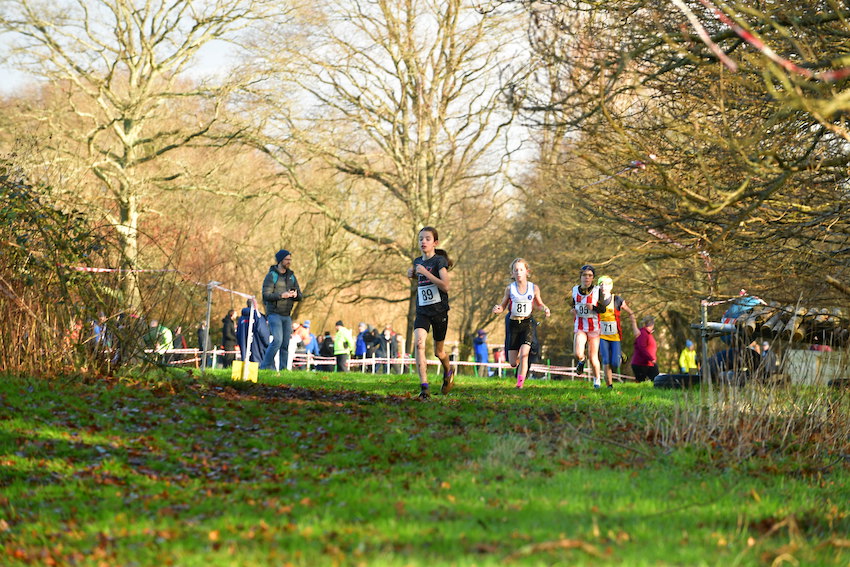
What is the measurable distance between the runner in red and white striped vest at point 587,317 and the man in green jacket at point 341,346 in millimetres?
10958

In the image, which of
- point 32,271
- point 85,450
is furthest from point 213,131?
point 85,450

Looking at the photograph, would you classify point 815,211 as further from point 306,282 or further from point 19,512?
point 306,282

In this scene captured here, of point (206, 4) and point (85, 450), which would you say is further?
point (206, 4)

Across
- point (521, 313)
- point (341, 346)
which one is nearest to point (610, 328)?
point (521, 313)

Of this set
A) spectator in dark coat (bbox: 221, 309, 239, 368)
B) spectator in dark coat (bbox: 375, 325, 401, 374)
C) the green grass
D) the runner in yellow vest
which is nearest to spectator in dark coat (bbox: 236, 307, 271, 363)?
the runner in yellow vest

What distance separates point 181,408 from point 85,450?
1.81 m

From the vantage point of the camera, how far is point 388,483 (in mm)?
6898

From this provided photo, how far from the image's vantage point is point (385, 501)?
6.30 meters

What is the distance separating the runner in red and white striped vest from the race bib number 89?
2.91 meters

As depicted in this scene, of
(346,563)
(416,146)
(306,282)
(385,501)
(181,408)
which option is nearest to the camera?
(346,563)

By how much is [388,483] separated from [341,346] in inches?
731

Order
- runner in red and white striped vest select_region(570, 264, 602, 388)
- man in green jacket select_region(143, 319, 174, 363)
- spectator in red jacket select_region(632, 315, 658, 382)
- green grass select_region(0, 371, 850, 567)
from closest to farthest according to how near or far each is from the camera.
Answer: green grass select_region(0, 371, 850, 567) → man in green jacket select_region(143, 319, 174, 363) → runner in red and white striped vest select_region(570, 264, 602, 388) → spectator in red jacket select_region(632, 315, 658, 382)

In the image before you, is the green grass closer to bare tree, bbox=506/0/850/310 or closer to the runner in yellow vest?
bare tree, bbox=506/0/850/310

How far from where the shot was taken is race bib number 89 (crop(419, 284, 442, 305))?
40.4ft
